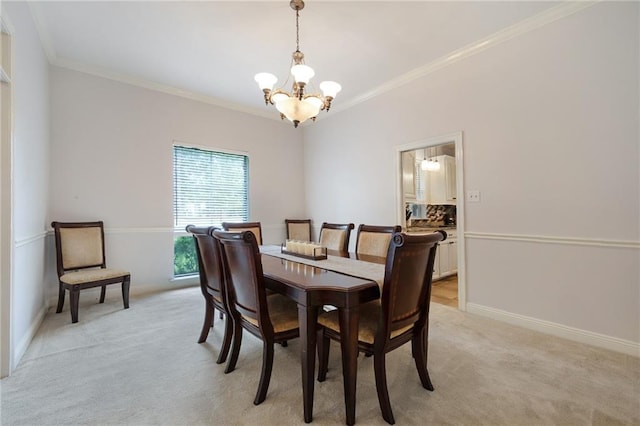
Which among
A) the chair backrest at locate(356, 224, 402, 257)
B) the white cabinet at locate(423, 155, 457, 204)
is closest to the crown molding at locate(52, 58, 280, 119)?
the chair backrest at locate(356, 224, 402, 257)

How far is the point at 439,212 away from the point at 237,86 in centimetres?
429

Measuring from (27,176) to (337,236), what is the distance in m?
2.75

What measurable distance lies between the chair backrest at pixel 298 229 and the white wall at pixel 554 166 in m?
2.46

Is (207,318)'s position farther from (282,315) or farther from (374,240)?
(374,240)

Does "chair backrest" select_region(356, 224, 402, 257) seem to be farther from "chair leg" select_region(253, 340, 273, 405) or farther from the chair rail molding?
"chair leg" select_region(253, 340, 273, 405)

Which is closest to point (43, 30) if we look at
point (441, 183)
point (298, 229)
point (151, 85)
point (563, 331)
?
point (151, 85)

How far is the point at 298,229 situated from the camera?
4918 mm

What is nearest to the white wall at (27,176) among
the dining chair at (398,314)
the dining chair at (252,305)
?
the dining chair at (252,305)

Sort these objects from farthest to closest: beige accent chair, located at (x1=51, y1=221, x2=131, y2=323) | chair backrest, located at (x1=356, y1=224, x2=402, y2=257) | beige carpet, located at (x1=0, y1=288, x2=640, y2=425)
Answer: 1. beige accent chair, located at (x1=51, y1=221, x2=131, y2=323)
2. chair backrest, located at (x1=356, y1=224, x2=402, y2=257)
3. beige carpet, located at (x1=0, y1=288, x2=640, y2=425)

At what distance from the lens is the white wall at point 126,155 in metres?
3.26

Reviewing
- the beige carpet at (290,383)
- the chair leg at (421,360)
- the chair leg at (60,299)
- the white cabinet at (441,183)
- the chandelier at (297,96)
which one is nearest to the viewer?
the beige carpet at (290,383)

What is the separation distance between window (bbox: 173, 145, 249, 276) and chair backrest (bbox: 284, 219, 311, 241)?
2.41ft

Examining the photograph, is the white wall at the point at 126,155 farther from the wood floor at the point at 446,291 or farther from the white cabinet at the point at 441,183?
the wood floor at the point at 446,291

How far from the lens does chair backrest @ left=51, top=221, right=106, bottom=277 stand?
3.02m
